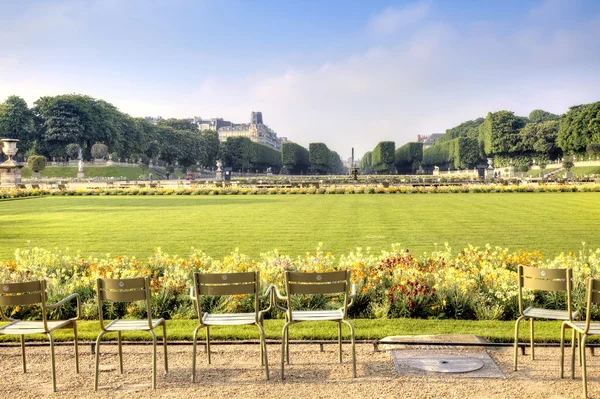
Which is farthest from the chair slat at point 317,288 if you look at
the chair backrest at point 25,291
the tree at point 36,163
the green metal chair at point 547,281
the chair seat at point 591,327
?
the tree at point 36,163

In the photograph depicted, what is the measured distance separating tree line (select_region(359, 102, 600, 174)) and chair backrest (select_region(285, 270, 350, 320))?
2705 inches

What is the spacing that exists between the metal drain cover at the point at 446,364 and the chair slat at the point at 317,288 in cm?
100

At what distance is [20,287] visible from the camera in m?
4.45

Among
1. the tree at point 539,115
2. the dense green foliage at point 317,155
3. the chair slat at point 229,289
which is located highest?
the tree at point 539,115

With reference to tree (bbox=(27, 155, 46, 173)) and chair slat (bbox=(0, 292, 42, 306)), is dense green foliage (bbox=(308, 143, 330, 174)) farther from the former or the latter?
chair slat (bbox=(0, 292, 42, 306))

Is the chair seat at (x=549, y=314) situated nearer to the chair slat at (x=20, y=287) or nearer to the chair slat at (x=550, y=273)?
the chair slat at (x=550, y=273)

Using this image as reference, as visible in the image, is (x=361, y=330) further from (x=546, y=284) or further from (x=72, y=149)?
(x=72, y=149)

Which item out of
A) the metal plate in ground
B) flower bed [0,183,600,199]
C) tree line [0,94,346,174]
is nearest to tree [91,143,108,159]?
tree line [0,94,346,174]

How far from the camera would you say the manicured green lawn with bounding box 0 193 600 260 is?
1180 centimetres

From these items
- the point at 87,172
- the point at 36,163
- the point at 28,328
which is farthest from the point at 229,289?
the point at 87,172

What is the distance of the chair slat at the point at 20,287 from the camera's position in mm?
4449

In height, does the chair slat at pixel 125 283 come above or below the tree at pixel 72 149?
below

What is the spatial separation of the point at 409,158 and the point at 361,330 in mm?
100901

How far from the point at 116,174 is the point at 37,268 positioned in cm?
6200
